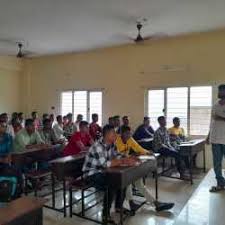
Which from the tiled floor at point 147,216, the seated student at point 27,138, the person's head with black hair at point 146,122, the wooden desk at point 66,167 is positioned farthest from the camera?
the person's head with black hair at point 146,122

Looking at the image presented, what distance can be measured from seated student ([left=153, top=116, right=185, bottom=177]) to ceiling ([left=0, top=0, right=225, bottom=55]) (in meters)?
1.96

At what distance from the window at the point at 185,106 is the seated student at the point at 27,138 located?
312 centimetres

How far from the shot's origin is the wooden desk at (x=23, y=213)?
164 cm

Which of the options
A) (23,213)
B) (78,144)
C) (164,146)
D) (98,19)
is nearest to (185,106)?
(164,146)

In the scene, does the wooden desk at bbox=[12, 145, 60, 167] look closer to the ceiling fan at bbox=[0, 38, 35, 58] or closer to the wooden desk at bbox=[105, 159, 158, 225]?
the wooden desk at bbox=[105, 159, 158, 225]

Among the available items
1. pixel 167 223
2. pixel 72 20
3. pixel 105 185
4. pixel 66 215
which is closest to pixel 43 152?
pixel 66 215

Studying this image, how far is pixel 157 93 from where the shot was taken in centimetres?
693

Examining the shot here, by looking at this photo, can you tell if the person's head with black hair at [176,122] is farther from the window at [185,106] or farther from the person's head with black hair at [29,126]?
the person's head with black hair at [29,126]

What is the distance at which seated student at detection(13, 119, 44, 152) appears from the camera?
440 cm

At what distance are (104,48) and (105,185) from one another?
5095 mm

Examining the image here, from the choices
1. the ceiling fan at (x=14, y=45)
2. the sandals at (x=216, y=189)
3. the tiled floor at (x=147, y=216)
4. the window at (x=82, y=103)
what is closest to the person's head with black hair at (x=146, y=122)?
the window at (x=82, y=103)

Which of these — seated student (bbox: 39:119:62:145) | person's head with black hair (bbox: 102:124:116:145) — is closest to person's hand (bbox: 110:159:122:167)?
person's head with black hair (bbox: 102:124:116:145)

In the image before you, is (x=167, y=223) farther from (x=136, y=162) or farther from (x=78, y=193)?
(x=78, y=193)

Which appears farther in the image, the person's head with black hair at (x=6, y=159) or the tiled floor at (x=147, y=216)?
the person's head with black hair at (x=6, y=159)
